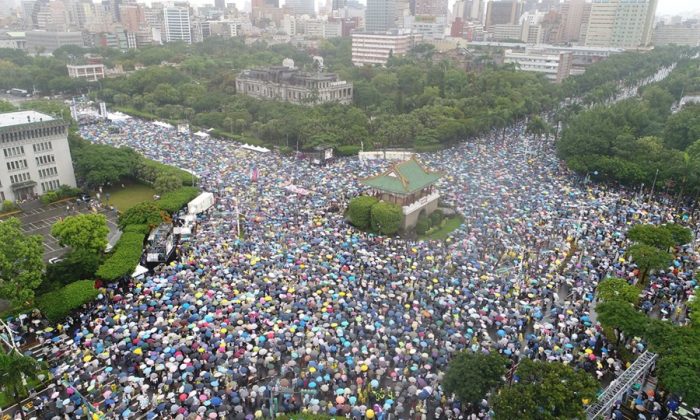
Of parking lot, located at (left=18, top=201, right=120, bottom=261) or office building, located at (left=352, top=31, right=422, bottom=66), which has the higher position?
office building, located at (left=352, top=31, right=422, bottom=66)

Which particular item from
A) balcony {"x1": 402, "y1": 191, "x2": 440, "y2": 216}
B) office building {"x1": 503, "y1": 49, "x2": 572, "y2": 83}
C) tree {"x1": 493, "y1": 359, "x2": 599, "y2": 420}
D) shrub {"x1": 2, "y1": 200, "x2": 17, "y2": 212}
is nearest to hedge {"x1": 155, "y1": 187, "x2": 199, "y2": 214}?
shrub {"x1": 2, "y1": 200, "x2": 17, "y2": 212}

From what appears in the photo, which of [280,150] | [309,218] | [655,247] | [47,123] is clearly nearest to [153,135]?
[280,150]

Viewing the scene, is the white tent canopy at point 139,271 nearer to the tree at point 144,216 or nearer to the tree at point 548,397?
the tree at point 144,216

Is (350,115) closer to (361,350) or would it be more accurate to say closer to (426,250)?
(426,250)

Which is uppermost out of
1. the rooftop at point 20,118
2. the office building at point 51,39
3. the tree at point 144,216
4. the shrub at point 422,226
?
the office building at point 51,39

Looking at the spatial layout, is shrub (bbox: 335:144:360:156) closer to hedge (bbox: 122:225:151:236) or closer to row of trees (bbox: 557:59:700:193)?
row of trees (bbox: 557:59:700:193)

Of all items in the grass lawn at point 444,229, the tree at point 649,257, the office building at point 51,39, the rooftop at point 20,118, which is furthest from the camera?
the office building at point 51,39

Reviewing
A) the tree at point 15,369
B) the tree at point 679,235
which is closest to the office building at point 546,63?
the tree at point 679,235
